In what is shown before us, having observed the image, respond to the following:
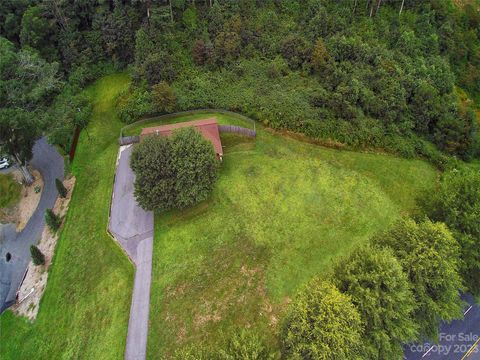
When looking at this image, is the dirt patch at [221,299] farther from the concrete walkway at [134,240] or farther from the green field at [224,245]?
the concrete walkway at [134,240]

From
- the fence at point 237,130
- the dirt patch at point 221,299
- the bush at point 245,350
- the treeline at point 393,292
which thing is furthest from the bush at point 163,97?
the bush at point 245,350

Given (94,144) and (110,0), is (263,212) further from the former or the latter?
(110,0)

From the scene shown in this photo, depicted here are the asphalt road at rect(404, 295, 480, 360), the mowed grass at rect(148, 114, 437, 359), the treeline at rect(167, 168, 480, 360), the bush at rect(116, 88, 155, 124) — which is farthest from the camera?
the bush at rect(116, 88, 155, 124)

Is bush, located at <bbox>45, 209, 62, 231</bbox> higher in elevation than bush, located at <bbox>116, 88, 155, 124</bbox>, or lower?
lower

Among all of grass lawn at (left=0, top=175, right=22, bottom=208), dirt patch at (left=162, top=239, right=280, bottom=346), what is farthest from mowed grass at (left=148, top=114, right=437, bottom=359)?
grass lawn at (left=0, top=175, right=22, bottom=208)

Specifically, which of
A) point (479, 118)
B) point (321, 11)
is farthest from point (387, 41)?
point (479, 118)

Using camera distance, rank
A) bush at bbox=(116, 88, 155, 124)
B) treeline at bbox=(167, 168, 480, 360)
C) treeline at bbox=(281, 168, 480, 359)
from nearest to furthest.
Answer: treeline at bbox=(167, 168, 480, 360), treeline at bbox=(281, 168, 480, 359), bush at bbox=(116, 88, 155, 124)

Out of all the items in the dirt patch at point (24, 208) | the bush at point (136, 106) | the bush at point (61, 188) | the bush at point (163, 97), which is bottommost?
the dirt patch at point (24, 208)

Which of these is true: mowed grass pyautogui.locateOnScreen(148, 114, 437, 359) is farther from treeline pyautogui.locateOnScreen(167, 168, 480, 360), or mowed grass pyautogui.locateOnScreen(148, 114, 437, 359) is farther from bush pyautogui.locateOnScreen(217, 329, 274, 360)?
bush pyautogui.locateOnScreen(217, 329, 274, 360)
